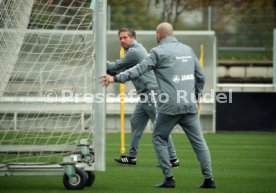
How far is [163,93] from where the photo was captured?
1255cm

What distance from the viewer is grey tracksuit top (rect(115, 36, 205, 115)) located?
1250 centimetres

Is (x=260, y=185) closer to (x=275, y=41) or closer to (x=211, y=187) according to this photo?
(x=211, y=187)

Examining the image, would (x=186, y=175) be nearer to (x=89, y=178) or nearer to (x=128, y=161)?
(x=128, y=161)

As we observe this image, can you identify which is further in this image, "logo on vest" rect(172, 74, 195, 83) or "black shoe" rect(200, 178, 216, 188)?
"black shoe" rect(200, 178, 216, 188)

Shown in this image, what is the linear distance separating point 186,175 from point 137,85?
1911mm

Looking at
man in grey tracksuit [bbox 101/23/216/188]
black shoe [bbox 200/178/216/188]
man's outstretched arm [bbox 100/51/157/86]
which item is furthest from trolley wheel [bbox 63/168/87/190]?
black shoe [bbox 200/178/216/188]

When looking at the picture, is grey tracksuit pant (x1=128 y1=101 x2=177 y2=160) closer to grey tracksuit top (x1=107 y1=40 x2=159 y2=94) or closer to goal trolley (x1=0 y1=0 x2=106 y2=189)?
grey tracksuit top (x1=107 y1=40 x2=159 y2=94)

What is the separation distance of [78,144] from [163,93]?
1.51m

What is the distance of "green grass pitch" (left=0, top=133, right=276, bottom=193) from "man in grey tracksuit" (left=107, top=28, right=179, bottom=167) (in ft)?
0.83

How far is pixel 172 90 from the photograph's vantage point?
1250cm

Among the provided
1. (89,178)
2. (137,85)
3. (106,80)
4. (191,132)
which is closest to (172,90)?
(191,132)

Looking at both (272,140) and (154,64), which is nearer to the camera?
(154,64)

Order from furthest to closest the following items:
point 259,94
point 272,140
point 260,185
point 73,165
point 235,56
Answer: point 235,56, point 259,94, point 272,140, point 260,185, point 73,165

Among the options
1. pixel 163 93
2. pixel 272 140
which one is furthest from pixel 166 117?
pixel 272 140
